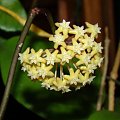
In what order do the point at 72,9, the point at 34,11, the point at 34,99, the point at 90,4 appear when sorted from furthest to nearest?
1. the point at 72,9
2. the point at 90,4
3. the point at 34,99
4. the point at 34,11

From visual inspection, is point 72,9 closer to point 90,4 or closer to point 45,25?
point 45,25

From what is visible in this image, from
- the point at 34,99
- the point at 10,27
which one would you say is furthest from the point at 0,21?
the point at 34,99

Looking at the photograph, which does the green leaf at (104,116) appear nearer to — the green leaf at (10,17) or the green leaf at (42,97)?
the green leaf at (42,97)

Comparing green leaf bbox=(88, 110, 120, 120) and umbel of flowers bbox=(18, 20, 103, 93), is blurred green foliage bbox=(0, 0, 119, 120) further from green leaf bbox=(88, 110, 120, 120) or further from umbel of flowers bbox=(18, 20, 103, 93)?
umbel of flowers bbox=(18, 20, 103, 93)

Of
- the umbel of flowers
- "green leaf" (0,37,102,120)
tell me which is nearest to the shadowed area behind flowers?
"green leaf" (0,37,102,120)

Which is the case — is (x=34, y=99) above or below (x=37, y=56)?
below

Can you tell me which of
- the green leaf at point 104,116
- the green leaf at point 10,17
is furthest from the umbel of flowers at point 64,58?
the green leaf at point 10,17

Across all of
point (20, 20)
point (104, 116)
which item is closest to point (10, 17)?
point (20, 20)

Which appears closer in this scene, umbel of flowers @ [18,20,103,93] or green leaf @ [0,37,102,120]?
umbel of flowers @ [18,20,103,93]
